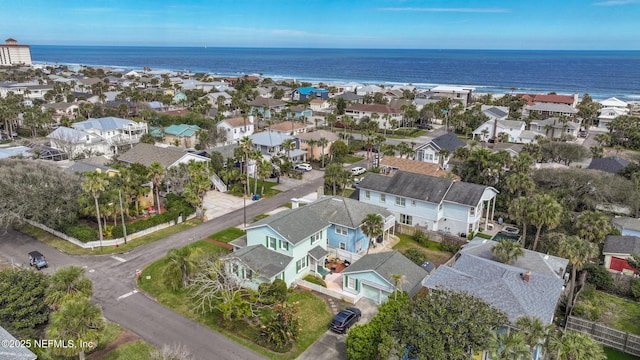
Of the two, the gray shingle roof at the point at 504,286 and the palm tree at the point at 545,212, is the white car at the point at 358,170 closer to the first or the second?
the palm tree at the point at 545,212

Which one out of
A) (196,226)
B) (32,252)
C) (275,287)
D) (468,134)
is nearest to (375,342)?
(275,287)

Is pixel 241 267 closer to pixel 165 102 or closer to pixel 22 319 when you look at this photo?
pixel 22 319

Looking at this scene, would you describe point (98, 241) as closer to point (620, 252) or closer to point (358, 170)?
point (358, 170)

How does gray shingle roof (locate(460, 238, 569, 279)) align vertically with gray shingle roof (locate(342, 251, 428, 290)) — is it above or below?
above

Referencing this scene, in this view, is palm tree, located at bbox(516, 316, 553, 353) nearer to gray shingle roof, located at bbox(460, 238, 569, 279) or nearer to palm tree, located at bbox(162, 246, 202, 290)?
gray shingle roof, located at bbox(460, 238, 569, 279)

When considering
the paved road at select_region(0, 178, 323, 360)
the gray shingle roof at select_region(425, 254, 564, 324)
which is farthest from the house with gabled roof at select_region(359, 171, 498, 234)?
the paved road at select_region(0, 178, 323, 360)

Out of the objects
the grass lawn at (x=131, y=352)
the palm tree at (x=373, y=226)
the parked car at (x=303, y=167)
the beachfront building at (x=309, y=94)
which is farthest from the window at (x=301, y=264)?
the beachfront building at (x=309, y=94)

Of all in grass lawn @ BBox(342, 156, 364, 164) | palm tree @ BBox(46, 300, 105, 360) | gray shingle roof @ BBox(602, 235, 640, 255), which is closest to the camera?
palm tree @ BBox(46, 300, 105, 360)
